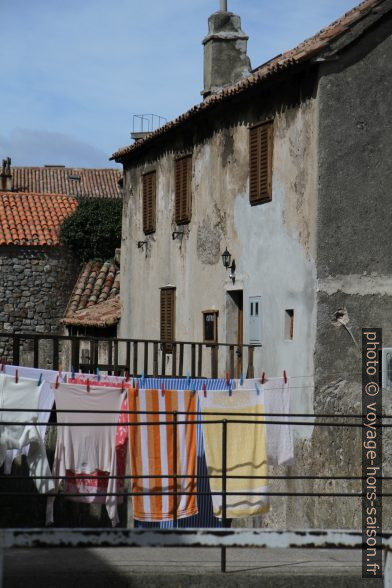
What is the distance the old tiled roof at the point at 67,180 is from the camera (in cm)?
5572

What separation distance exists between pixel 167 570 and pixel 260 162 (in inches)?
407

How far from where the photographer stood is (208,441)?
1234 cm

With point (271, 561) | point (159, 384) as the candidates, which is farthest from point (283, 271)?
point (271, 561)

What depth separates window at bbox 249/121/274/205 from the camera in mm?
16812

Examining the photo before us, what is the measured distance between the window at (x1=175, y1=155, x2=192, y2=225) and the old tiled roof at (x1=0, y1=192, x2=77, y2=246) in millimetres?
9531

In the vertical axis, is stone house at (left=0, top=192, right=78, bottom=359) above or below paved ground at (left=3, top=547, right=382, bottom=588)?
above

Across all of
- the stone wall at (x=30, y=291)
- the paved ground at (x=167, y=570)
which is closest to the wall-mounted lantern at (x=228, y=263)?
the paved ground at (x=167, y=570)

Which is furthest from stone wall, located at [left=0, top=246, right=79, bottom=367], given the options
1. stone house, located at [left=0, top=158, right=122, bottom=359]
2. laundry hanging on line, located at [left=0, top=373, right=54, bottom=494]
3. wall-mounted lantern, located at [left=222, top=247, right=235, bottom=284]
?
laundry hanging on line, located at [left=0, top=373, right=54, bottom=494]

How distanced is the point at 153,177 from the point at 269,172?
604cm

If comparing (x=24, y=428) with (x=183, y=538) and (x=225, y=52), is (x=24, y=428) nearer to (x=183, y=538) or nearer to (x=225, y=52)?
(x=183, y=538)

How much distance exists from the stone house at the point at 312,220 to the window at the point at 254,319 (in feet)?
0.07

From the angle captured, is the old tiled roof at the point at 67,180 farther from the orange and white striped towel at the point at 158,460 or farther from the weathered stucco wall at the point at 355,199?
the orange and white striped towel at the point at 158,460

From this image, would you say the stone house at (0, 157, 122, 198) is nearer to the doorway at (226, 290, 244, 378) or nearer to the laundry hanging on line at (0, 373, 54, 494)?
the doorway at (226, 290, 244, 378)

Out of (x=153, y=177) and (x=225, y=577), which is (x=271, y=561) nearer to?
(x=225, y=577)
